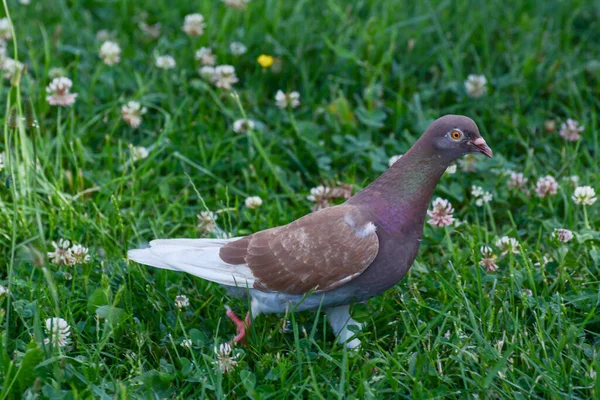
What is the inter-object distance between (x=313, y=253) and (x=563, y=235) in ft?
4.06

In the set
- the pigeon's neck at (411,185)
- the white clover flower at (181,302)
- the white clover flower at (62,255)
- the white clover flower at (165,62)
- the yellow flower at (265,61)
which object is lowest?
the white clover flower at (181,302)

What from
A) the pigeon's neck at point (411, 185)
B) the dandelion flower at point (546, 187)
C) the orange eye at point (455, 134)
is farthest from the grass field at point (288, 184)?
the orange eye at point (455, 134)

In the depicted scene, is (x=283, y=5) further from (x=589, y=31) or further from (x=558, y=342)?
(x=558, y=342)

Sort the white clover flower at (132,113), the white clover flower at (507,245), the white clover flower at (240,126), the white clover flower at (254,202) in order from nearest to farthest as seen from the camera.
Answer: the white clover flower at (507,245) → the white clover flower at (254,202) → the white clover flower at (132,113) → the white clover flower at (240,126)

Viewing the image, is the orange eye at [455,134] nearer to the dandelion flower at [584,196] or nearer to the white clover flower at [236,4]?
the dandelion flower at [584,196]

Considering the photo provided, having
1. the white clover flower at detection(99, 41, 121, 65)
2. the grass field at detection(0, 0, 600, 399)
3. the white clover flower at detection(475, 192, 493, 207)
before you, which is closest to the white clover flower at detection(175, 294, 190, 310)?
the grass field at detection(0, 0, 600, 399)

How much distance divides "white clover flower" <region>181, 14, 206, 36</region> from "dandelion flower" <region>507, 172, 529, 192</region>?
217cm

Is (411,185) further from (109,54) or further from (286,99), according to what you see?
(109,54)

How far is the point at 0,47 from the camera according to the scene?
5.08 meters

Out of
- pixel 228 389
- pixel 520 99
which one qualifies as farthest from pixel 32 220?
pixel 520 99

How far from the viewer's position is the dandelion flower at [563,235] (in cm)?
388

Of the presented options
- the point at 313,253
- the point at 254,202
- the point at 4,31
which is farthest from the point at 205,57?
the point at 313,253

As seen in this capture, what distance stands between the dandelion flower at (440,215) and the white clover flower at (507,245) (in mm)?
241

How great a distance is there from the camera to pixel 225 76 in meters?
5.11
